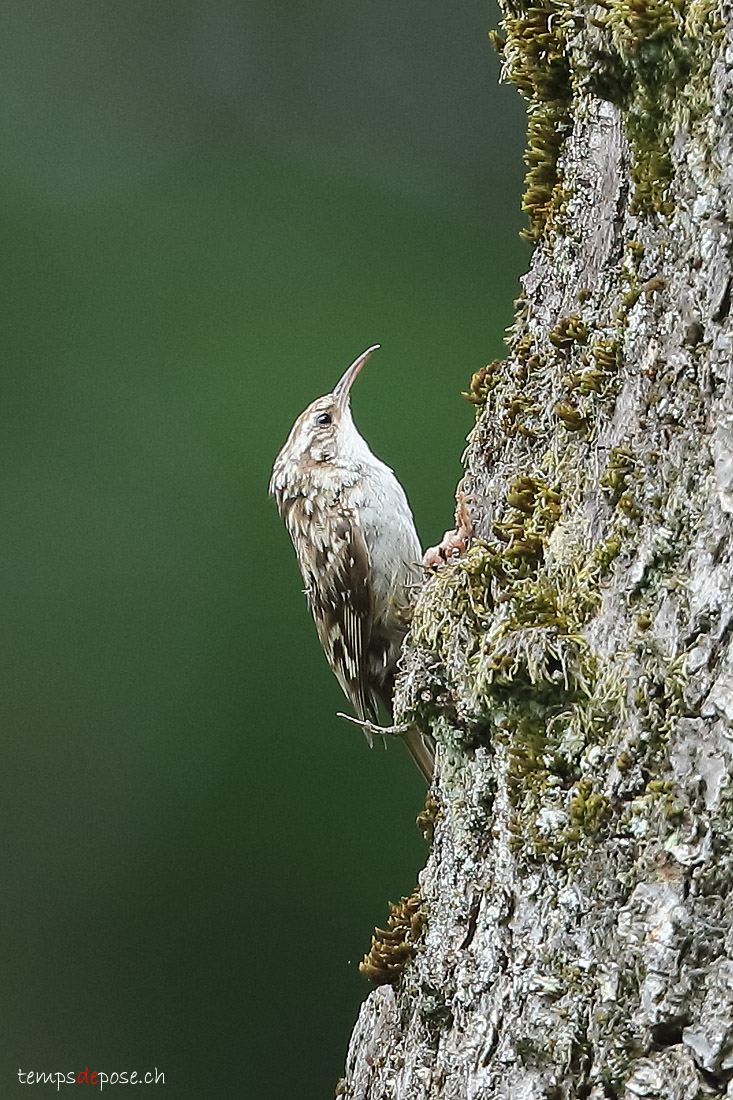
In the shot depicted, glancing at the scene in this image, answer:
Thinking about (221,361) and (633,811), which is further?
(221,361)

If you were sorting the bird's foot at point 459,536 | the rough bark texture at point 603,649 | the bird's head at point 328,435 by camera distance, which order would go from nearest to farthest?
1. the rough bark texture at point 603,649
2. the bird's foot at point 459,536
3. the bird's head at point 328,435

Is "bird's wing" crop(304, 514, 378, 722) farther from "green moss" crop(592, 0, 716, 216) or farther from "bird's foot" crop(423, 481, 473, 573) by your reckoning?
"green moss" crop(592, 0, 716, 216)

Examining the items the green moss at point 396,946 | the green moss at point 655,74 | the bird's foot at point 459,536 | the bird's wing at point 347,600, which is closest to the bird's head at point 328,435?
the bird's wing at point 347,600

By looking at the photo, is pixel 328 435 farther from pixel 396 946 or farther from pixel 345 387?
pixel 396 946

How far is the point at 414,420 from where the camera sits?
13.5 feet

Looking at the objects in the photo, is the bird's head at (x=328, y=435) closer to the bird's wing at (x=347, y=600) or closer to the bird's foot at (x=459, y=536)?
the bird's wing at (x=347, y=600)

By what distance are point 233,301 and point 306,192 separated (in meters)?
0.62

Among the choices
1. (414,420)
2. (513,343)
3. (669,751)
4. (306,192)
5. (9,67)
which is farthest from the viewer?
(9,67)

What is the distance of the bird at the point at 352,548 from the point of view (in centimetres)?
300

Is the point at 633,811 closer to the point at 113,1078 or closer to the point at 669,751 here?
the point at 669,751

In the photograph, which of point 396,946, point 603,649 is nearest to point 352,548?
point 396,946

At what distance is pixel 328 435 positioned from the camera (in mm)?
3188

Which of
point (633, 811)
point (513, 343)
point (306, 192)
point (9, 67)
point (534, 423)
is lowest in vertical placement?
point (633, 811)

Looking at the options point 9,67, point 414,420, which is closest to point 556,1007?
point 414,420
